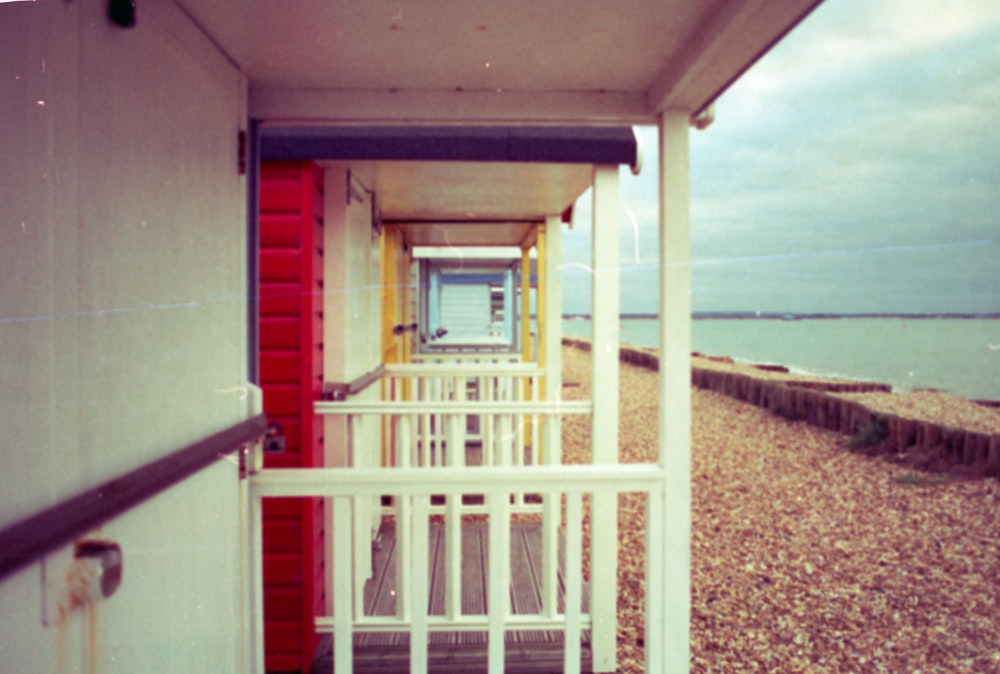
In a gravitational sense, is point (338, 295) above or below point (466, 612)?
above

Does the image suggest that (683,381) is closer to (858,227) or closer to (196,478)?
(196,478)

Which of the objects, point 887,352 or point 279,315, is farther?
point 887,352

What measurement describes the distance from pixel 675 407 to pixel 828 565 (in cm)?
409

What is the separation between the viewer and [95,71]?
1.00 m

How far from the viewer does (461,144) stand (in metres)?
2.87

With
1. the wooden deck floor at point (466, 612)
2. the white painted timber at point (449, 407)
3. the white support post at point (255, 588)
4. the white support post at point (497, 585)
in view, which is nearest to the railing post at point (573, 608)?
the white support post at point (497, 585)

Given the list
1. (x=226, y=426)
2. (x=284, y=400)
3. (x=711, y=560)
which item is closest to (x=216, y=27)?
(x=226, y=426)

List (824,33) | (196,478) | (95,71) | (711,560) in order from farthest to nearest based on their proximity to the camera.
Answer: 1. (711,560)
2. (824,33)
3. (196,478)
4. (95,71)

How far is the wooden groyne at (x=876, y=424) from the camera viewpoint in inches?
306

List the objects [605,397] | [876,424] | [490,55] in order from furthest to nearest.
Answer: [876,424] → [605,397] → [490,55]

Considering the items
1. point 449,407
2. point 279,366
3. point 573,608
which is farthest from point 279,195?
point 573,608

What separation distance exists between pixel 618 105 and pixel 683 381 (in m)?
0.79

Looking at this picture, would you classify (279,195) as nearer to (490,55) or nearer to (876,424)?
(490,55)

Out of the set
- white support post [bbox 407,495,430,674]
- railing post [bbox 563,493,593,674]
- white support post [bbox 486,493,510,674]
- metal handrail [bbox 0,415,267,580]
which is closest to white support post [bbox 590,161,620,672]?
railing post [bbox 563,493,593,674]
